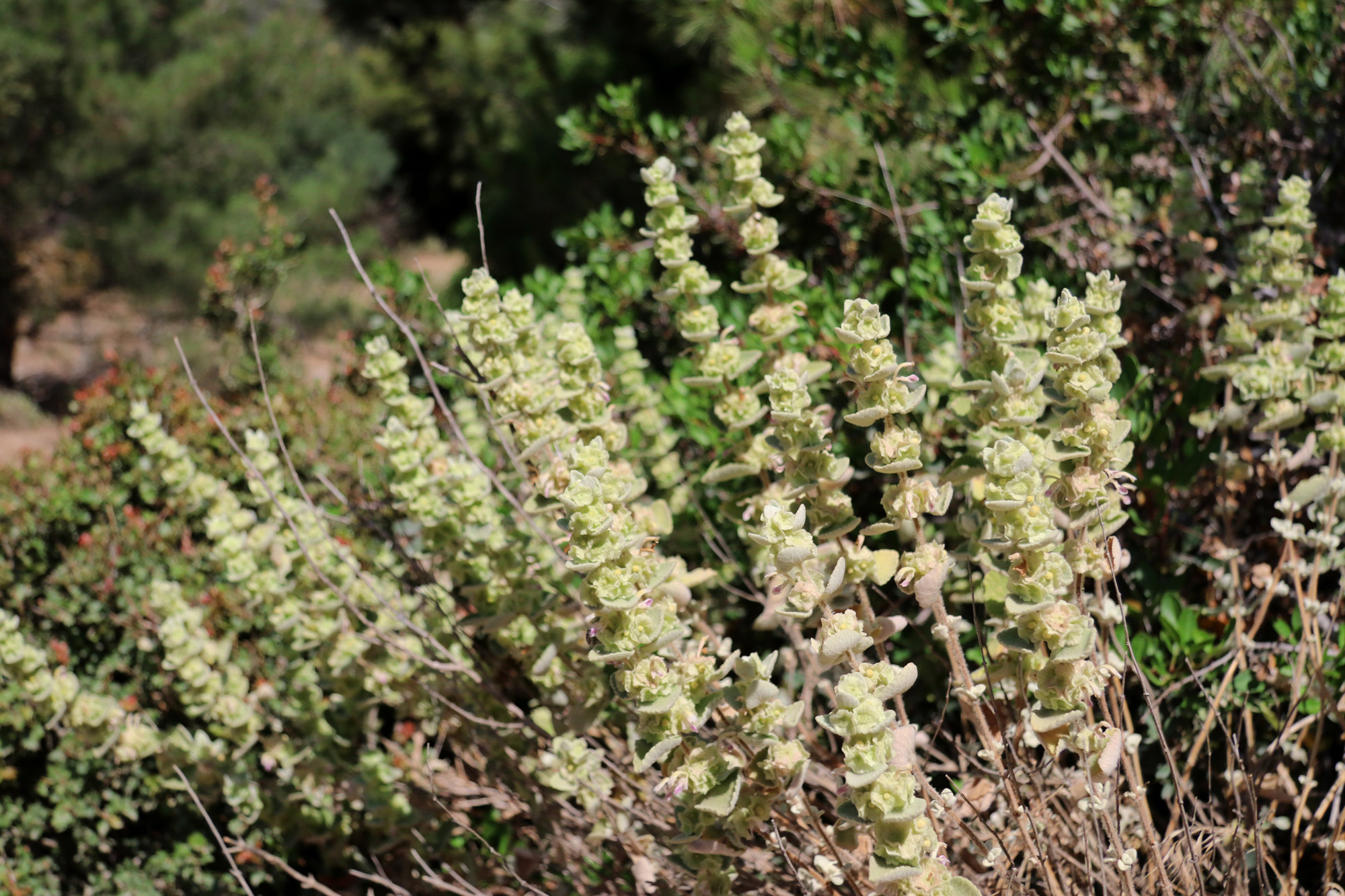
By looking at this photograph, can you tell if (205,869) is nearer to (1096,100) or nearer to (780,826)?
(780,826)

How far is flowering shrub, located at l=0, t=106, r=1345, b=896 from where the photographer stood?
133 centimetres

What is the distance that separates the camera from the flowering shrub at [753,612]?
4.37 ft

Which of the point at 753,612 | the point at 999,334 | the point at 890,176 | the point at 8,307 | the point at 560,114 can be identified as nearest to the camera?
the point at 999,334

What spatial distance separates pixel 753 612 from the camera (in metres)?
2.54

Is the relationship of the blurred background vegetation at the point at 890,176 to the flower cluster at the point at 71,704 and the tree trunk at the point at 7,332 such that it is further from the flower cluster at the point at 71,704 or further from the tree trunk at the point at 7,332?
the tree trunk at the point at 7,332

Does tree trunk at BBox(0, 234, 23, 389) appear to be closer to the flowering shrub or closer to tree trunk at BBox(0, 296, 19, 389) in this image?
tree trunk at BBox(0, 296, 19, 389)

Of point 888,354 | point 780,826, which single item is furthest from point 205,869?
point 888,354

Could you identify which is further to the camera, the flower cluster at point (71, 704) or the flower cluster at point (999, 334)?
the flower cluster at point (71, 704)

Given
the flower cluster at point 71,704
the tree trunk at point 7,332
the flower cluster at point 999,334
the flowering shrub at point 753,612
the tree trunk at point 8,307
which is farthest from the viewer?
the tree trunk at point 7,332

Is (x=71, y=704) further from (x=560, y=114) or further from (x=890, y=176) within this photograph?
(x=560, y=114)

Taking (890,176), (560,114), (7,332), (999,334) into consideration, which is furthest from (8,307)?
(999,334)

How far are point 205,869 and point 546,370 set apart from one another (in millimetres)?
1830

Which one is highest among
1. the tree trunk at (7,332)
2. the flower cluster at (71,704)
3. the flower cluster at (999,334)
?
the flower cluster at (999,334)

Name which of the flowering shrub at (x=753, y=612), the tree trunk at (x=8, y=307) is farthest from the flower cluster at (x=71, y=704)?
the tree trunk at (x=8, y=307)
